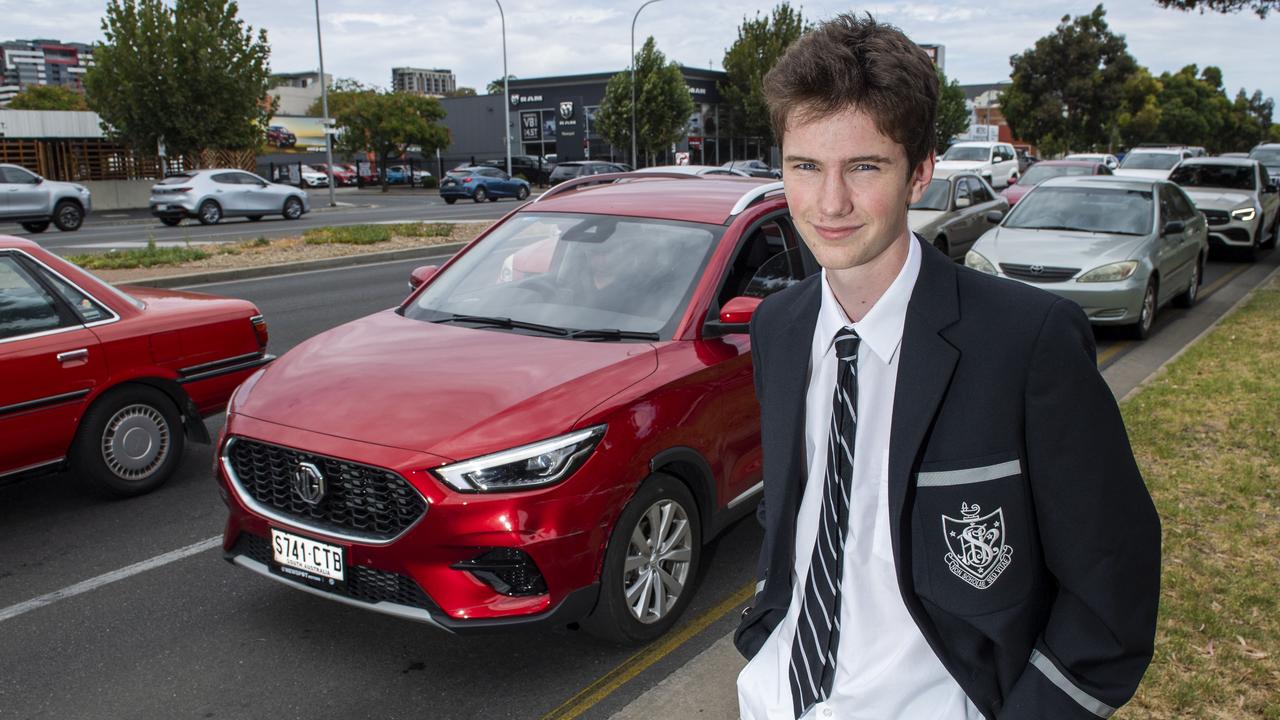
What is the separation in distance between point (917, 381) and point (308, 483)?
2.79m

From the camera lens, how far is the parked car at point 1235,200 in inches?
671

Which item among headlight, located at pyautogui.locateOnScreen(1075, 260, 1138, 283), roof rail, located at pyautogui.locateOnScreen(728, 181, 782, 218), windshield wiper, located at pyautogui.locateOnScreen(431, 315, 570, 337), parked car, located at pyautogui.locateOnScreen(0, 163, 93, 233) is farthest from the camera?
parked car, located at pyautogui.locateOnScreen(0, 163, 93, 233)

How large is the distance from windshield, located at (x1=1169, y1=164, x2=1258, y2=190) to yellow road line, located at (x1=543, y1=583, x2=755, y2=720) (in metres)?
17.6

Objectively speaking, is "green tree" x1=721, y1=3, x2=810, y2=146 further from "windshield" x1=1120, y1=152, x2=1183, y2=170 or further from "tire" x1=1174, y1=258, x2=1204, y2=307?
"tire" x1=1174, y1=258, x2=1204, y2=307

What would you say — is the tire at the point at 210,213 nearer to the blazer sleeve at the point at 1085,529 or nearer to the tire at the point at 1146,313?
the tire at the point at 1146,313

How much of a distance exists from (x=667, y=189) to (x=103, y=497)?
143 inches

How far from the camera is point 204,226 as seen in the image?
2752 centimetres

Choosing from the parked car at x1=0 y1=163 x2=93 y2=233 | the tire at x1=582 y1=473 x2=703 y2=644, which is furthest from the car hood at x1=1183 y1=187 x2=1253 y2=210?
the parked car at x1=0 y1=163 x2=93 y2=233

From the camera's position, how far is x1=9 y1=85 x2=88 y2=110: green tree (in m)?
79.0

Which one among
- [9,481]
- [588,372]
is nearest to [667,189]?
[588,372]

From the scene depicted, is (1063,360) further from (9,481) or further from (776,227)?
(9,481)

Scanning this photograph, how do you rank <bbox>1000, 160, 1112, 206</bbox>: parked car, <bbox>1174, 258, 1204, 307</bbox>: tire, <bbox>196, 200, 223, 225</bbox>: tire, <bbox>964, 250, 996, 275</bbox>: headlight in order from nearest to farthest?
<bbox>964, 250, 996, 275</bbox>: headlight → <bbox>1174, 258, 1204, 307</bbox>: tire → <bbox>1000, 160, 1112, 206</bbox>: parked car → <bbox>196, 200, 223, 225</bbox>: tire

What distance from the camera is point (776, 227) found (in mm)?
5281

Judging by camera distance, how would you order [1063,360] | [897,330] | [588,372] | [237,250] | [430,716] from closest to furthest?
[1063,360] < [897,330] < [430,716] < [588,372] < [237,250]
